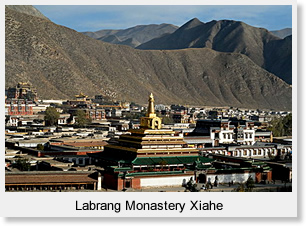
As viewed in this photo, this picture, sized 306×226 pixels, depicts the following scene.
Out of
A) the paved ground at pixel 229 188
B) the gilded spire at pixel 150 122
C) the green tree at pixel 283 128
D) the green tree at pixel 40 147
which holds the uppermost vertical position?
the gilded spire at pixel 150 122

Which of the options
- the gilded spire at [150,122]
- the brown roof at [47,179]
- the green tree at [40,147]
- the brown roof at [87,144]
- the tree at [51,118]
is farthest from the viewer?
the tree at [51,118]

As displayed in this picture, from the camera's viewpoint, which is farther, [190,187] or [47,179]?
[190,187]

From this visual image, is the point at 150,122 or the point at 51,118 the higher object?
the point at 51,118

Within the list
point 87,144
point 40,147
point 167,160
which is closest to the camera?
point 167,160

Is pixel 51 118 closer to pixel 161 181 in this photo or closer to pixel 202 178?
pixel 202 178

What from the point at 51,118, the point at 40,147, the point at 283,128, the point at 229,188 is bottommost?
the point at 229,188

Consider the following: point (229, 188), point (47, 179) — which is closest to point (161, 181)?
point (229, 188)

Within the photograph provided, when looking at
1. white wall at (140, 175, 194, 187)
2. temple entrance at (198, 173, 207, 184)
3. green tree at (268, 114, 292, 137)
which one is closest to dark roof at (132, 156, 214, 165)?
temple entrance at (198, 173, 207, 184)

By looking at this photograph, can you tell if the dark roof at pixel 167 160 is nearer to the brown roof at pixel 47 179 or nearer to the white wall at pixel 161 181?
the white wall at pixel 161 181

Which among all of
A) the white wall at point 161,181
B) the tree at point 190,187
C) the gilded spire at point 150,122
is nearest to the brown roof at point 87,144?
the gilded spire at point 150,122

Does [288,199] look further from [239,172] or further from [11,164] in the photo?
[11,164]
